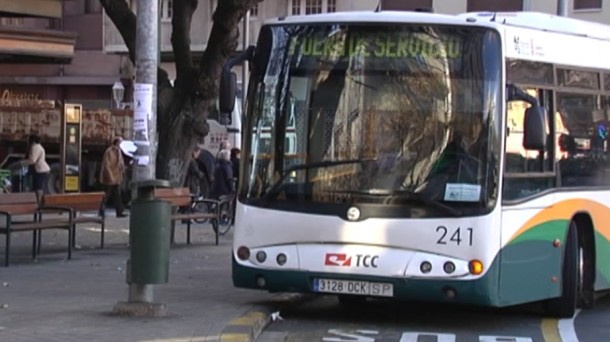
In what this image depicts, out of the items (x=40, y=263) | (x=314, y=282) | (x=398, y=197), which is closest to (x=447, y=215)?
(x=398, y=197)

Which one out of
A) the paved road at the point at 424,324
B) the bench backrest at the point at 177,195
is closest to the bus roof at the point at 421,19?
the paved road at the point at 424,324

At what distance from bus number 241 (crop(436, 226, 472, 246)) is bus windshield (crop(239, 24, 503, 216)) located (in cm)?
18

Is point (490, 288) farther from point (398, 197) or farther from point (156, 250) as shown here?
point (156, 250)

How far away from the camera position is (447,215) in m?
10.8

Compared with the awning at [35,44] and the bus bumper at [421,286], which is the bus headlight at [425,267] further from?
the awning at [35,44]

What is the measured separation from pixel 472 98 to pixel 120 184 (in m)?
18.1

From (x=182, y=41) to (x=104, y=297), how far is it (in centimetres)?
756

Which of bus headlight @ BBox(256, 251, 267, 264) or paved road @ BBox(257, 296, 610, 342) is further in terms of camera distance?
bus headlight @ BBox(256, 251, 267, 264)

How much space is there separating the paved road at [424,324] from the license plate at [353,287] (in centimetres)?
39

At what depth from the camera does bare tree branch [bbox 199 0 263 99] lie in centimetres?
1833

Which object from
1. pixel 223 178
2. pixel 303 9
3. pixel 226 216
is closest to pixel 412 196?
pixel 226 216

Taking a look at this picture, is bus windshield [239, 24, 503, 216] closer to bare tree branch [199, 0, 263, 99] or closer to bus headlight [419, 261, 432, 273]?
bus headlight [419, 261, 432, 273]

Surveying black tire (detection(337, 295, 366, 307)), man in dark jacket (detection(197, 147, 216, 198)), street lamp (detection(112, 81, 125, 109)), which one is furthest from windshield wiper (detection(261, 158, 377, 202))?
street lamp (detection(112, 81, 125, 109))

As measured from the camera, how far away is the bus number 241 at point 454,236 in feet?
35.2
